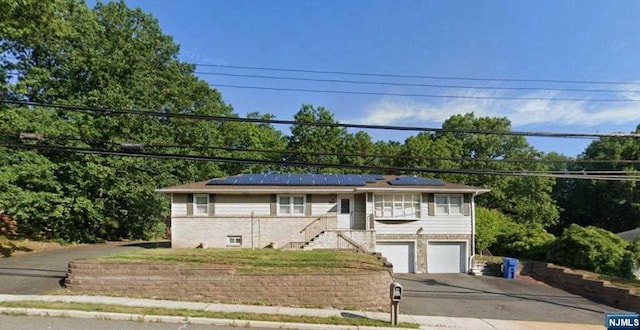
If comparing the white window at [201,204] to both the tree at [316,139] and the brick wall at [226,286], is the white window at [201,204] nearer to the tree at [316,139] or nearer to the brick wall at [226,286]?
the brick wall at [226,286]

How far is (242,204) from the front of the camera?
2184cm

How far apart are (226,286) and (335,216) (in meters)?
11.0

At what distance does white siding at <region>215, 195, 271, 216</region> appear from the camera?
21734mm

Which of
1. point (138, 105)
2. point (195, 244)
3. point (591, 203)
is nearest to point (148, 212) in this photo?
point (138, 105)

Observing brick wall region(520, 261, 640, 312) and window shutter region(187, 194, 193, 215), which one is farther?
window shutter region(187, 194, 193, 215)

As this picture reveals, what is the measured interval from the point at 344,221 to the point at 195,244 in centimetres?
826

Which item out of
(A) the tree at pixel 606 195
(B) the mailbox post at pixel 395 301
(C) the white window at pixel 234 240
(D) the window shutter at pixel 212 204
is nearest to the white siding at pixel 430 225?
(C) the white window at pixel 234 240

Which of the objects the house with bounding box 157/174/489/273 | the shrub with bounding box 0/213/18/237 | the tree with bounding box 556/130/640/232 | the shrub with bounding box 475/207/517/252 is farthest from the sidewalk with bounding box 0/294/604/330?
the tree with bounding box 556/130/640/232

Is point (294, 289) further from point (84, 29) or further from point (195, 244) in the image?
point (84, 29)

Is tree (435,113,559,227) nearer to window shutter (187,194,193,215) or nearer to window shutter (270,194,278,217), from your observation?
window shutter (270,194,278,217)

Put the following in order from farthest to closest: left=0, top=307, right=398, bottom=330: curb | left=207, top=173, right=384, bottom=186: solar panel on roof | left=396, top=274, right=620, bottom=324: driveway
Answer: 1. left=207, top=173, right=384, bottom=186: solar panel on roof
2. left=396, top=274, right=620, bottom=324: driveway
3. left=0, top=307, right=398, bottom=330: curb

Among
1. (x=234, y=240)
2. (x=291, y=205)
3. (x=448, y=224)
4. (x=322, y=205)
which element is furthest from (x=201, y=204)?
(x=448, y=224)

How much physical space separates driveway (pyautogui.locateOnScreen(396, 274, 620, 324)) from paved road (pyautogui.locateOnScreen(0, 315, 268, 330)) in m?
6.54

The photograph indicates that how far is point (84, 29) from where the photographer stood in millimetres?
25734
